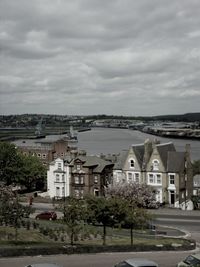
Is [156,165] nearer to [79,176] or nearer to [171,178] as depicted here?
[171,178]

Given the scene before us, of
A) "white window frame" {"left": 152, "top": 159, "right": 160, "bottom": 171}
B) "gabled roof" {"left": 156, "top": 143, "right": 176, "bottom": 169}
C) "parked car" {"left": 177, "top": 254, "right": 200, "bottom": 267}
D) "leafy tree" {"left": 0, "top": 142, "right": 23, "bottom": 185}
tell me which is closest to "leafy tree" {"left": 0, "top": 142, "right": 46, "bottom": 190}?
"leafy tree" {"left": 0, "top": 142, "right": 23, "bottom": 185}

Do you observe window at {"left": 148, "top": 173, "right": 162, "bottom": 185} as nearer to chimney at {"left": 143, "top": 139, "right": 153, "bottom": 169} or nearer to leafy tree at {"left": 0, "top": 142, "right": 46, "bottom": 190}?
chimney at {"left": 143, "top": 139, "right": 153, "bottom": 169}

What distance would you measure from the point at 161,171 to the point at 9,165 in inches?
1031

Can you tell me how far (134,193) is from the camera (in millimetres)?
65188

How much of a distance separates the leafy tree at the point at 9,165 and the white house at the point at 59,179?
7525mm

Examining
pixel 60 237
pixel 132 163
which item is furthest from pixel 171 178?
pixel 60 237

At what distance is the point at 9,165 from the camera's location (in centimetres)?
8088

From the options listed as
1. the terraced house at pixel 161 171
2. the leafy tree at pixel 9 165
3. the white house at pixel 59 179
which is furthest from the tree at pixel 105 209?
the leafy tree at pixel 9 165

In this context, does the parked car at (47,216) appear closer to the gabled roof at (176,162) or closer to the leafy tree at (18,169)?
the gabled roof at (176,162)

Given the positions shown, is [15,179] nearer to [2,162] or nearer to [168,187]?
[2,162]

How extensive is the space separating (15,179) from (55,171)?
8.89 metres

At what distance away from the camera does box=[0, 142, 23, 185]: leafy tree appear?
79750 mm

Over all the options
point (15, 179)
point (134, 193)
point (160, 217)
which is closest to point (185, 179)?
point (134, 193)

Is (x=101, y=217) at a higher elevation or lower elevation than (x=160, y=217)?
higher
